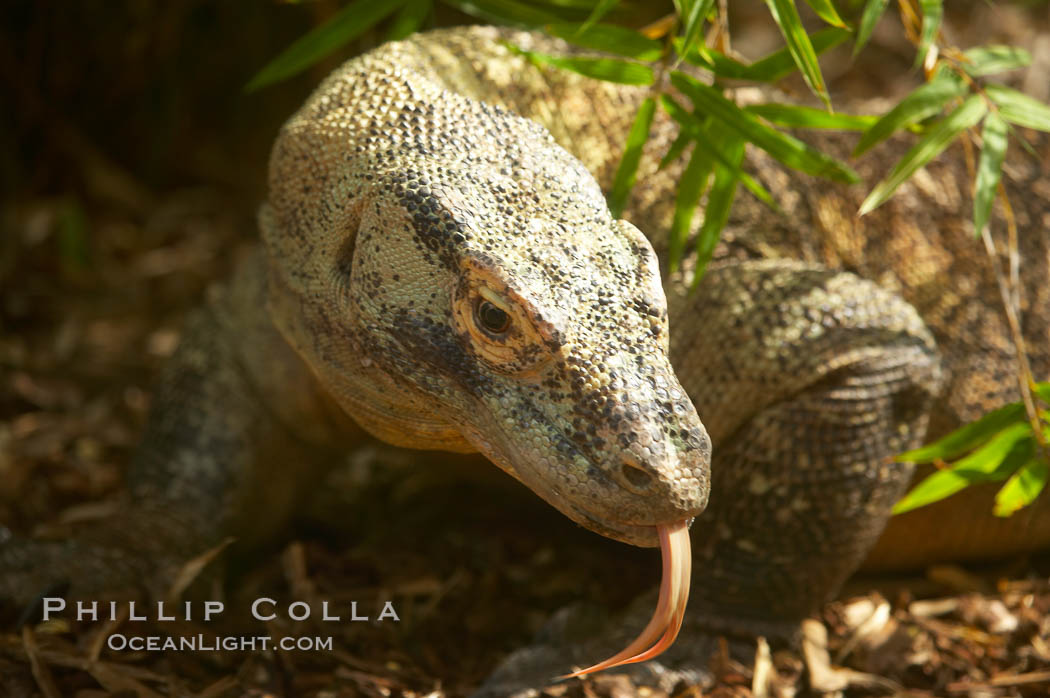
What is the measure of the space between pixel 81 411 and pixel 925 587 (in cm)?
318

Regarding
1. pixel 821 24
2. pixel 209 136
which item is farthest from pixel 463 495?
pixel 821 24

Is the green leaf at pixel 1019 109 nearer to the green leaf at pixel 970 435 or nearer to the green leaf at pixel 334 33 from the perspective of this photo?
the green leaf at pixel 970 435

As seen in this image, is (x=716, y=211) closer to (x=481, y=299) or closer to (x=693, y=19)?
(x=693, y=19)

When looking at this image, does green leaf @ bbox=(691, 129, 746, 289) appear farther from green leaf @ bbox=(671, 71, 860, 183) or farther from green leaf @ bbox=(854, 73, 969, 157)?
green leaf @ bbox=(854, 73, 969, 157)

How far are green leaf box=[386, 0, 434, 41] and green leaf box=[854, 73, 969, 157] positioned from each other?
3.94ft

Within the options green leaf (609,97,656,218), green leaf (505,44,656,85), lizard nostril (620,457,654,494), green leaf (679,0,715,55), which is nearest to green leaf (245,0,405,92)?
green leaf (505,44,656,85)

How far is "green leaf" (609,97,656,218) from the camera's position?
274 cm

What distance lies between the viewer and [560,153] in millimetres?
2465

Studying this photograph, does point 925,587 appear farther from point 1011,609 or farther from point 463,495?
point 463,495

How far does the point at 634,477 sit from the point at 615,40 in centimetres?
122

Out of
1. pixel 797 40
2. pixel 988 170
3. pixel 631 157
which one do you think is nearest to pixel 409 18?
pixel 631 157

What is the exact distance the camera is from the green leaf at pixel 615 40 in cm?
267

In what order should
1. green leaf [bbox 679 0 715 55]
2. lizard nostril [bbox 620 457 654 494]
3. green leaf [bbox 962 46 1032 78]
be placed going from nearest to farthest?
lizard nostril [bbox 620 457 654 494]
green leaf [bbox 679 0 715 55]
green leaf [bbox 962 46 1032 78]

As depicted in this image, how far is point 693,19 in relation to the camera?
2.41 meters
